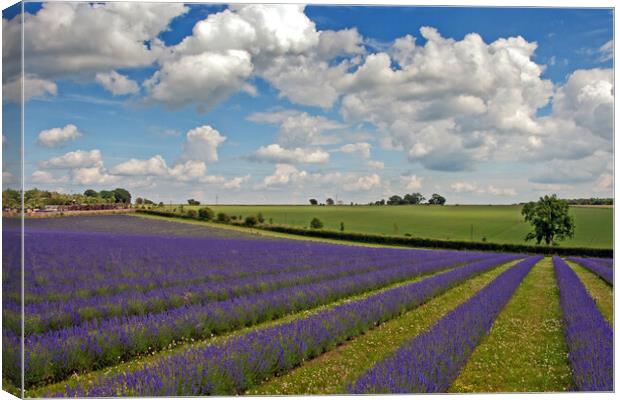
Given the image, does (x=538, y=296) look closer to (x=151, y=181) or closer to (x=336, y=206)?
(x=336, y=206)

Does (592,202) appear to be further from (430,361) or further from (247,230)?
(247,230)

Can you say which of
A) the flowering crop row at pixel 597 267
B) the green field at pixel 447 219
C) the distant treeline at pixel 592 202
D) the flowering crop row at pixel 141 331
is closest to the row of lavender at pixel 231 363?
the flowering crop row at pixel 141 331

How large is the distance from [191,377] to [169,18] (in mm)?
3398

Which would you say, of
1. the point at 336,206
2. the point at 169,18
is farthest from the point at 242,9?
the point at 336,206

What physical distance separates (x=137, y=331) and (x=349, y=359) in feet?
6.67

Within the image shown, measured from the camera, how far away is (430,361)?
4961mm

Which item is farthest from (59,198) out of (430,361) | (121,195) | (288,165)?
(430,361)

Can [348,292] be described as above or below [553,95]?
below

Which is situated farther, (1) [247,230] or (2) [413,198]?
(1) [247,230]

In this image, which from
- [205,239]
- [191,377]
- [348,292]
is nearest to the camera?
[191,377]

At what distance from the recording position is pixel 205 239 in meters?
8.12

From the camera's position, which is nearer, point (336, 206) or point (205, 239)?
point (336, 206)

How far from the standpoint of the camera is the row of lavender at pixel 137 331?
4.72 m

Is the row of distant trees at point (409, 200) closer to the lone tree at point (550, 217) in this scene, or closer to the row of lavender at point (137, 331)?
the lone tree at point (550, 217)
